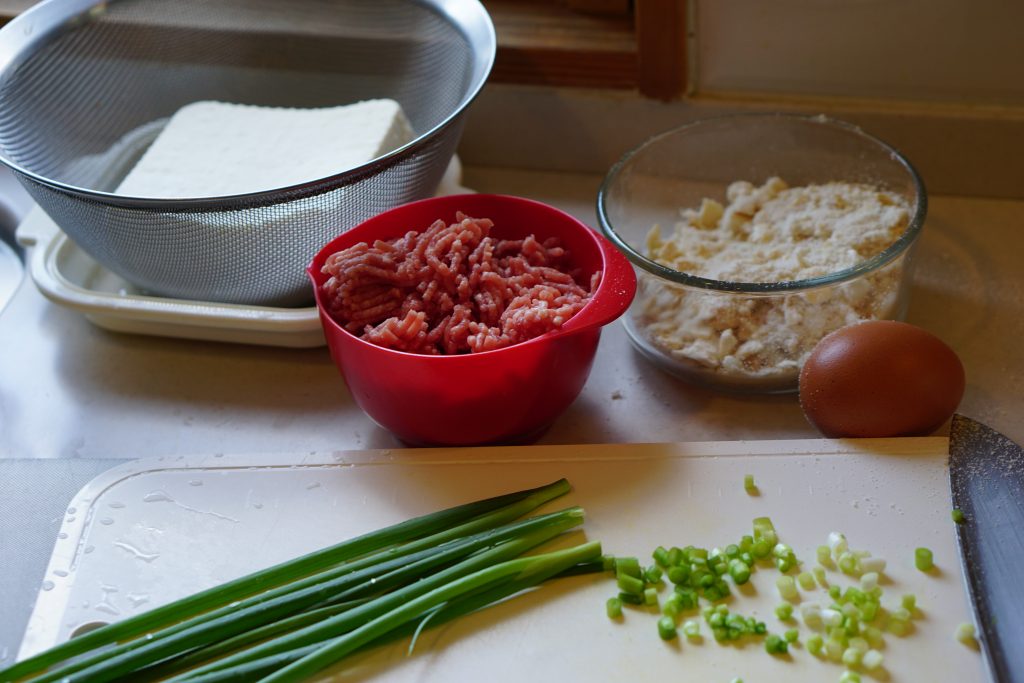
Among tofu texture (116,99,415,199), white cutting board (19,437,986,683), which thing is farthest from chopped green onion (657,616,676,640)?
tofu texture (116,99,415,199)

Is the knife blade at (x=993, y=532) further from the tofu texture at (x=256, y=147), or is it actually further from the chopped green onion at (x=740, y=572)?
the tofu texture at (x=256, y=147)

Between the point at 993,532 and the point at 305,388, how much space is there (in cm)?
76

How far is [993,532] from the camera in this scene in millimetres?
958

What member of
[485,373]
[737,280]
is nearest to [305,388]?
[485,373]

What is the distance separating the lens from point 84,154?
1.46m

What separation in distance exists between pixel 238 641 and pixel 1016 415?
2.74ft

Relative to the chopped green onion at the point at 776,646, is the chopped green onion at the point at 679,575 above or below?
above


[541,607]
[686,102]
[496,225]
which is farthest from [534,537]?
[686,102]

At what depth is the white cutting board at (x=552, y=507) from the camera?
2.98 feet

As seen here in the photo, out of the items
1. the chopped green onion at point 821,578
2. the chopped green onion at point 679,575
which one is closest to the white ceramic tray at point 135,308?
the chopped green onion at point 679,575

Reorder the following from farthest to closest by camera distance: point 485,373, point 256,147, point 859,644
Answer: point 256,147 → point 485,373 → point 859,644

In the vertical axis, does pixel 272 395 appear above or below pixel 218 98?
below

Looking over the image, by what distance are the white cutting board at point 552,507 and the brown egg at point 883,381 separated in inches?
0.9

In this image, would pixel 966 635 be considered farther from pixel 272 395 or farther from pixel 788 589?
pixel 272 395
